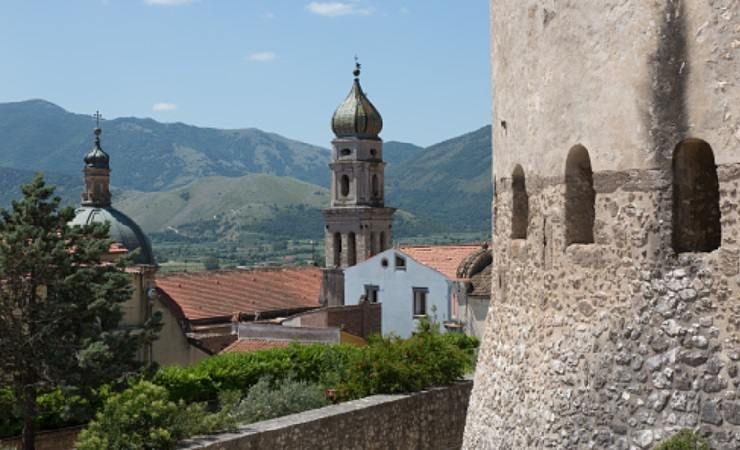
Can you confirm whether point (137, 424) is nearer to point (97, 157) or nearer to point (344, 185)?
point (97, 157)

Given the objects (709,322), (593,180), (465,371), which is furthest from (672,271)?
(465,371)

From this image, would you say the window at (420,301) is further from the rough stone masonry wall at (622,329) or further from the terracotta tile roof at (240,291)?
the rough stone masonry wall at (622,329)

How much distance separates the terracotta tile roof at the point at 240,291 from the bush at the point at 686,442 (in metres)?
47.3

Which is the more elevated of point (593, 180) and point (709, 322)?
point (593, 180)

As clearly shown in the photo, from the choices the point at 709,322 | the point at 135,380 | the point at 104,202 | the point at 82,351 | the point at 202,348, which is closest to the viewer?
the point at 709,322

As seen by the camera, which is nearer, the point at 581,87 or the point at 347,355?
the point at 581,87

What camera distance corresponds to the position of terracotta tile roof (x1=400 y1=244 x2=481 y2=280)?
46.8 metres

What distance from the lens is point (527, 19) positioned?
1084 centimetres

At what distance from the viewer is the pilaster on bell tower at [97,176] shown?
44.5 m

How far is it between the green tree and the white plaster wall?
93.0 feet

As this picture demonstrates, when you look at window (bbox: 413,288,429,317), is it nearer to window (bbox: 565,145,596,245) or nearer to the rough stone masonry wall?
the rough stone masonry wall

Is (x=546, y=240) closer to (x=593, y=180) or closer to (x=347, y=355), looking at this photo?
(x=593, y=180)

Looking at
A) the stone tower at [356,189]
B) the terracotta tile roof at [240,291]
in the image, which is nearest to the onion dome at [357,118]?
the stone tower at [356,189]

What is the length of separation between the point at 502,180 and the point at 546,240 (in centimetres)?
138
